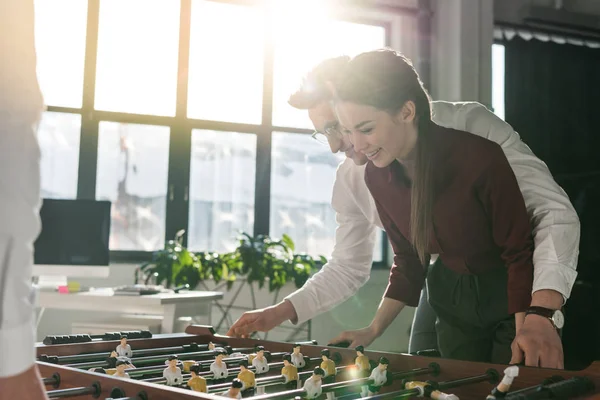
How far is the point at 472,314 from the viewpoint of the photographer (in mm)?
1752

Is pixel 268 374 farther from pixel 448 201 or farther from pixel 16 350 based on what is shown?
pixel 16 350

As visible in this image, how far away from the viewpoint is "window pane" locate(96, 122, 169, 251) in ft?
17.1

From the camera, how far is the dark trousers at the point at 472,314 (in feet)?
5.63

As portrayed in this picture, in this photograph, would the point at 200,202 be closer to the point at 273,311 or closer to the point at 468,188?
the point at 273,311

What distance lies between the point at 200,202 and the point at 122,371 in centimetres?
425

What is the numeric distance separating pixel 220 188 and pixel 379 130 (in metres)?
3.93

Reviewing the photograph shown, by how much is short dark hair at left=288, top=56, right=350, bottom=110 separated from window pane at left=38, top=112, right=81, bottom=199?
3.56 meters

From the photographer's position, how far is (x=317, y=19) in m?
5.74

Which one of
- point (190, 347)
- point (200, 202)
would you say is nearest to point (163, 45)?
Answer: point (200, 202)

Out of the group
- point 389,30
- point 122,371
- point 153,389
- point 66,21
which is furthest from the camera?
point 389,30

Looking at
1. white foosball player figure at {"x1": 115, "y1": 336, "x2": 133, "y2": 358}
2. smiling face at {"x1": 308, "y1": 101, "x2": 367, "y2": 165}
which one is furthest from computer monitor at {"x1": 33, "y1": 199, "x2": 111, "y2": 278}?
white foosball player figure at {"x1": 115, "y1": 336, "x2": 133, "y2": 358}

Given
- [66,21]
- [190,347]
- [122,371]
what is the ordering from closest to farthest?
1. [122,371]
2. [190,347]
3. [66,21]

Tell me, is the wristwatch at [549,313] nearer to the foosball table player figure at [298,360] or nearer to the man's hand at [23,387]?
the foosball table player figure at [298,360]

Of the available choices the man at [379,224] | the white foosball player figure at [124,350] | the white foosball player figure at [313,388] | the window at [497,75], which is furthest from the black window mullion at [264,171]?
the white foosball player figure at [313,388]
